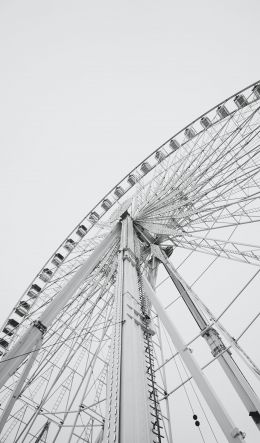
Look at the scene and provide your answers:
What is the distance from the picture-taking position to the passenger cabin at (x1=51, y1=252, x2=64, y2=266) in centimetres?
1502

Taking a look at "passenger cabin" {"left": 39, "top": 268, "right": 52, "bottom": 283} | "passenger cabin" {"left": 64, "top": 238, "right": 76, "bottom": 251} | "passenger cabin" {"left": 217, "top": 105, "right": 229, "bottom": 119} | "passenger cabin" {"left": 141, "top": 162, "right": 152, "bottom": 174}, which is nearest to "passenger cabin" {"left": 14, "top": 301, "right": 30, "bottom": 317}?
"passenger cabin" {"left": 39, "top": 268, "right": 52, "bottom": 283}

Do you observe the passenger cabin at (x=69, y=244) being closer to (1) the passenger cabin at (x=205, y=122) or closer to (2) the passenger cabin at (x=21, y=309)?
(2) the passenger cabin at (x=21, y=309)

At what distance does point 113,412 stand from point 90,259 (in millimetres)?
4476

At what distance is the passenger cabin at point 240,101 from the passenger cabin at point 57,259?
1248 cm

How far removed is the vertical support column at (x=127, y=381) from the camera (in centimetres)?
218

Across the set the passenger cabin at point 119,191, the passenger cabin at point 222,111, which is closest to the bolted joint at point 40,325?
the passenger cabin at point 119,191

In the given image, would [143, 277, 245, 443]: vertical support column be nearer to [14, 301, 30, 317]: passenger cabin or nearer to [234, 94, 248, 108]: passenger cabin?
[14, 301, 30, 317]: passenger cabin

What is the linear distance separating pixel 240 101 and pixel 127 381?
13.7 meters

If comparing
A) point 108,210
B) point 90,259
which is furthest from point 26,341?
point 108,210

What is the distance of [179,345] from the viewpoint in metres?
4.15

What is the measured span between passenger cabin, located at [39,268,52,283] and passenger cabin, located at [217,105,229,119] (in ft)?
41.8

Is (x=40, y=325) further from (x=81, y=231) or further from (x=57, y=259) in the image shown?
(x=81, y=231)

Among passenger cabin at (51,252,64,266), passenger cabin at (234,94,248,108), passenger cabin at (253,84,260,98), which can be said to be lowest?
passenger cabin at (253,84,260,98)

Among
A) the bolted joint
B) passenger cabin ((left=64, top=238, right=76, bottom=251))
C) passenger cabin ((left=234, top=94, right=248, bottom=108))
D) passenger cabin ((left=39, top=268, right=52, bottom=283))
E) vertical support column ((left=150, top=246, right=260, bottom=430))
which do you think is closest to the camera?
vertical support column ((left=150, top=246, right=260, bottom=430))
